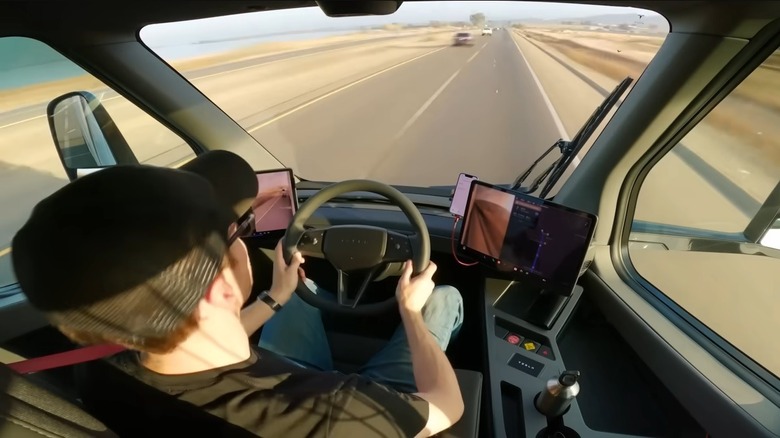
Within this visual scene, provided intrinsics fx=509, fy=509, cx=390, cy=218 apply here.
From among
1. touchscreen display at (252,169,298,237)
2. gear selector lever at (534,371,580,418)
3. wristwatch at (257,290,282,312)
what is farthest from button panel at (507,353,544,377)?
touchscreen display at (252,169,298,237)

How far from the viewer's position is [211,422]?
124cm

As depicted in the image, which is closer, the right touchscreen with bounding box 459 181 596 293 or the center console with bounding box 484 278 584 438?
the center console with bounding box 484 278 584 438

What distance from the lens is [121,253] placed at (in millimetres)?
956

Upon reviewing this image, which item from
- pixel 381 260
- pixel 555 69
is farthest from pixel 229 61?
pixel 381 260

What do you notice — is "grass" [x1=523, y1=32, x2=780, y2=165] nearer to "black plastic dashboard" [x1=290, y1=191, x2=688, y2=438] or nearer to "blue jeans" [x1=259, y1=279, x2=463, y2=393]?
"black plastic dashboard" [x1=290, y1=191, x2=688, y2=438]

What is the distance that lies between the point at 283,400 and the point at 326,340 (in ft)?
3.86

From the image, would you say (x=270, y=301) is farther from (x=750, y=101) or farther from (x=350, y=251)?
(x=750, y=101)

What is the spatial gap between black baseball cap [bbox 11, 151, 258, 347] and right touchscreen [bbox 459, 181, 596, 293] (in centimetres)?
155

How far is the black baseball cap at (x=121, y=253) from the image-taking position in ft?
3.13

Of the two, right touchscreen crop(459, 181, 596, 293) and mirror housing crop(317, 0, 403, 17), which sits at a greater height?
mirror housing crop(317, 0, 403, 17)

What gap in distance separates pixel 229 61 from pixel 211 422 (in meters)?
16.1

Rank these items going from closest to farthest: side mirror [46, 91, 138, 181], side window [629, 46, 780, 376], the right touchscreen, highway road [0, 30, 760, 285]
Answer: side window [629, 46, 780, 376]
the right touchscreen
side mirror [46, 91, 138, 181]
highway road [0, 30, 760, 285]

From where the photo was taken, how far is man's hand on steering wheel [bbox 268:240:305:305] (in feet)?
6.77

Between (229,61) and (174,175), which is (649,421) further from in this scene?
(229,61)
